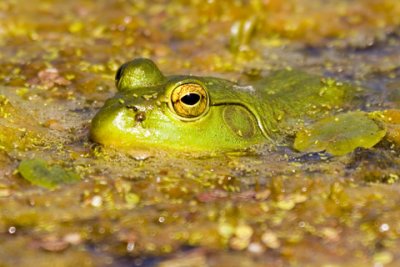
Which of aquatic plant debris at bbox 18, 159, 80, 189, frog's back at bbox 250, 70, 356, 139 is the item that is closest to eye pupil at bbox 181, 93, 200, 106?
frog's back at bbox 250, 70, 356, 139

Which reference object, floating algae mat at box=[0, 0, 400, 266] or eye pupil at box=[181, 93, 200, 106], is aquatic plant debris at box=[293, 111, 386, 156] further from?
eye pupil at box=[181, 93, 200, 106]

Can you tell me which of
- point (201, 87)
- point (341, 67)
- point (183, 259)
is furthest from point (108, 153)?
point (341, 67)

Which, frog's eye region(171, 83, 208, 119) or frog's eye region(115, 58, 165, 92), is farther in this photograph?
frog's eye region(115, 58, 165, 92)

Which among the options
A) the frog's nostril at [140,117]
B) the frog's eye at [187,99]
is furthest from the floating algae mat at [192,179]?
the frog's eye at [187,99]

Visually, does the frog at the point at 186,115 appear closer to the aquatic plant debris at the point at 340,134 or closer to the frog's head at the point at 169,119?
the frog's head at the point at 169,119

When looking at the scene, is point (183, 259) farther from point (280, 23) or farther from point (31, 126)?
point (280, 23)

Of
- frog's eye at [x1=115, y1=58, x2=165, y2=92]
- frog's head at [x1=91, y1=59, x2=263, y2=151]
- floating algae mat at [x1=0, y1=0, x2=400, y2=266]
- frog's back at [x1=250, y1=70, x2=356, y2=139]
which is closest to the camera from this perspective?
floating algae mat at [x1=0, y1=0, x2=400, y2=266]

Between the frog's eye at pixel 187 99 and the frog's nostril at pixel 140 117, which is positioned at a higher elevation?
the frog's eye at pixel 187 99
